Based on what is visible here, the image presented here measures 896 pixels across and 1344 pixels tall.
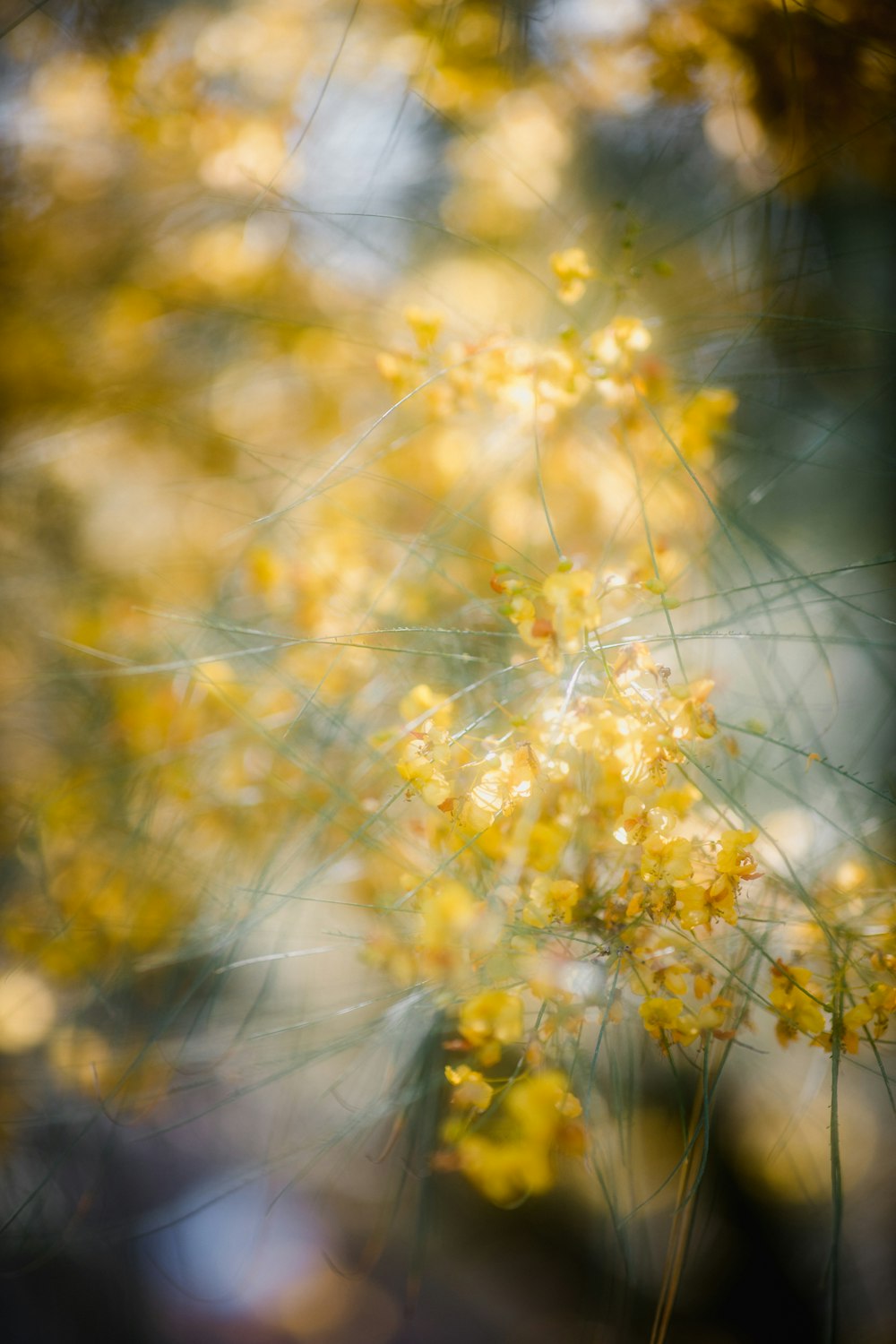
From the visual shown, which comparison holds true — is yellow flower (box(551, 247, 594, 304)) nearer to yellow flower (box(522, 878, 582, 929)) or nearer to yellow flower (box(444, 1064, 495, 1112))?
yellow flower (box(522, 878, 582, 929))

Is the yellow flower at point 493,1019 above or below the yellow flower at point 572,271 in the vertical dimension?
below

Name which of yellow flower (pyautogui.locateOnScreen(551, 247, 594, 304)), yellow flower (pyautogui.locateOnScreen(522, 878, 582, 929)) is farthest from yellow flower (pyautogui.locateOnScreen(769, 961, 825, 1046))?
yellow flower (pyautogui.locateOnScreen(551, 247, 594, 304))

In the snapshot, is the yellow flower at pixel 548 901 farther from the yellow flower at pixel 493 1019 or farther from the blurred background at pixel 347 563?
the blurred background at pixel 347 563

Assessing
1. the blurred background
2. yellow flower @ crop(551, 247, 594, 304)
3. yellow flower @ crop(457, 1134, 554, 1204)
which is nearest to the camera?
yellow flower @ crop(457, 1134, 554, 1204)

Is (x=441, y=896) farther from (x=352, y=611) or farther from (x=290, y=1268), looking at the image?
(x=290, y=1268)

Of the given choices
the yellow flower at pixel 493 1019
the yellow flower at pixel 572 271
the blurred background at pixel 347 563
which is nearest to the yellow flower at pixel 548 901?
the yellow flower at pixel 493 1019

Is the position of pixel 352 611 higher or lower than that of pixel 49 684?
lower

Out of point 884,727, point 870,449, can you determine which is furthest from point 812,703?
point 870,449

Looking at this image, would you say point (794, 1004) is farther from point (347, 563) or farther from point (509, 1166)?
point (347, 563)
